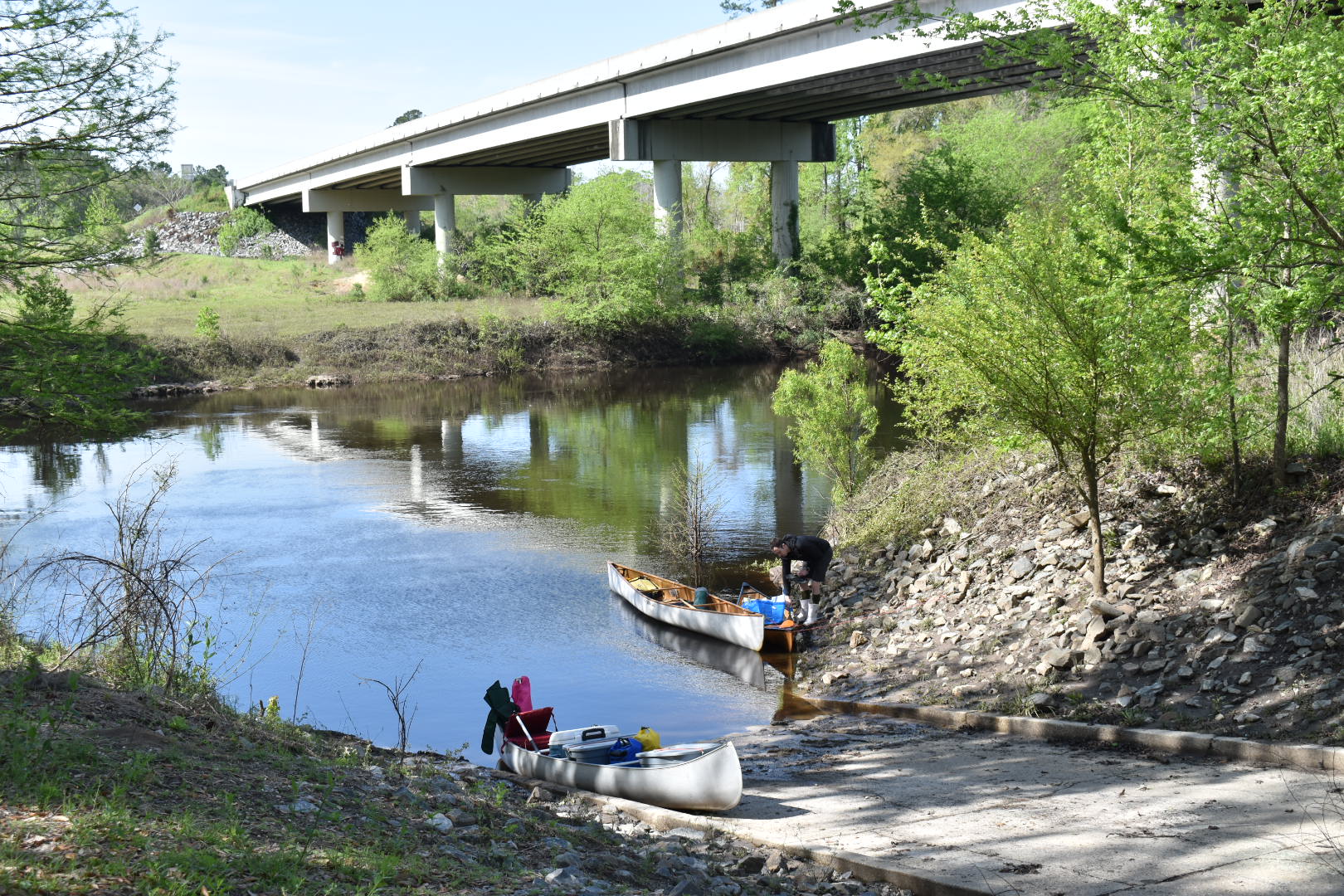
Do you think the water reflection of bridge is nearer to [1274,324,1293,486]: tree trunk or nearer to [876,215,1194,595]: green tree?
[876,215,1194,595]: green tree

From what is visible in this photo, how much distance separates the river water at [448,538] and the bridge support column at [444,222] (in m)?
26.2

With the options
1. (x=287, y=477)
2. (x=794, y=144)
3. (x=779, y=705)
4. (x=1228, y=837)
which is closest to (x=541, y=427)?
(x=287, y=477)

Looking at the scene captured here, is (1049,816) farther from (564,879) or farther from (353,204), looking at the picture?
(353,204)

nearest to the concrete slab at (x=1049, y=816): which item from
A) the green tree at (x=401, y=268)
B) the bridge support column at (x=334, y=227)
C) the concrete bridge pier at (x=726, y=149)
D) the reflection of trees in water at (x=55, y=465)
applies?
the reflection of trees in water at (x=55, y=465)

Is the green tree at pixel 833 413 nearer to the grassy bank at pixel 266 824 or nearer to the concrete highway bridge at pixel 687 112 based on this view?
the concrete highway bridge at pixel 687 112

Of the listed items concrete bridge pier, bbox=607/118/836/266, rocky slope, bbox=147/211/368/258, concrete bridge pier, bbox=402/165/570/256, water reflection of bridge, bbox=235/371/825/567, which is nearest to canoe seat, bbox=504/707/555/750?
water reflection of bridge, bbox=235/371/825/567

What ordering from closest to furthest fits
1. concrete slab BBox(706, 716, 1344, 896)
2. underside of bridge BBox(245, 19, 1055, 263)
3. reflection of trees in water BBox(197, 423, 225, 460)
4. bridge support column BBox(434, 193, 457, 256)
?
concrete slab BBox(706, 716, 1344, 896) → reflection of trees in water BBox(197, 423, 225, 460) → underside of bridge BBox(245, 19, 1055, 263) → bridge support column BBox(434, 193, 457, 256)

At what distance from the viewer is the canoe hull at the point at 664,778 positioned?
9805mm

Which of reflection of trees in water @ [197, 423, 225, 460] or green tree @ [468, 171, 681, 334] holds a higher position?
green tree @ [468, 171, 681, 334]

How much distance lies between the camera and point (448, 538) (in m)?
23.7

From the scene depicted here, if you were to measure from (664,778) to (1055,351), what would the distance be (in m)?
6.59

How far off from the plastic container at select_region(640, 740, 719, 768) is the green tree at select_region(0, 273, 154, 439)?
6.57m

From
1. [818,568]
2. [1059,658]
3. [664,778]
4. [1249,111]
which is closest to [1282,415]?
[1059,658]

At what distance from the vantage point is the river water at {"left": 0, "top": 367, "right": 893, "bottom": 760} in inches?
615
